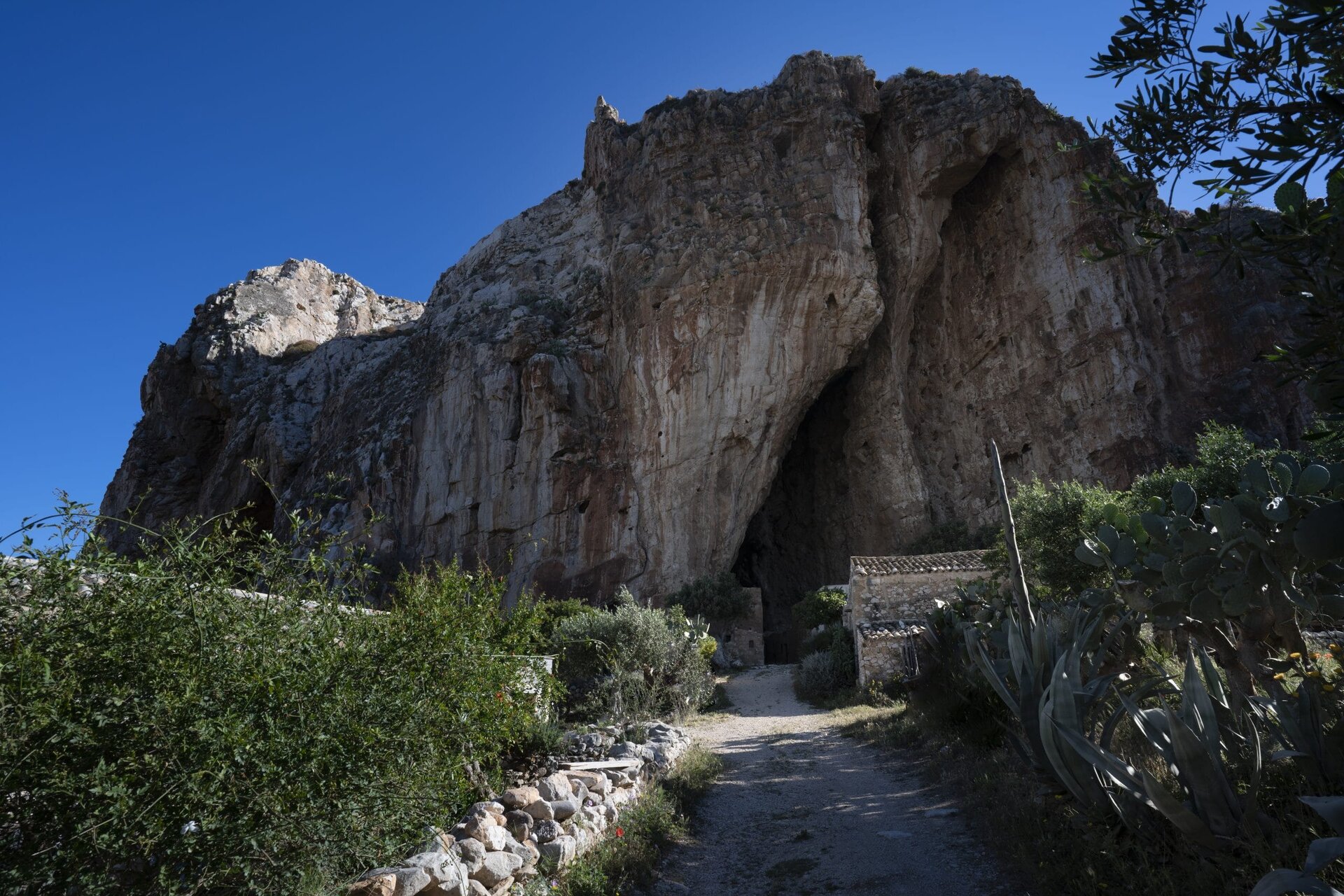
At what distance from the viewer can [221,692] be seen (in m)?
3.28

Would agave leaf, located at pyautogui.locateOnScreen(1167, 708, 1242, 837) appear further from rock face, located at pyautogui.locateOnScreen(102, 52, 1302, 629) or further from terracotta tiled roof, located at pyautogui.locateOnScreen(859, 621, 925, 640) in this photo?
rock face, located at pyautogui.locateOnScreen(102, 52, 1302, 629)

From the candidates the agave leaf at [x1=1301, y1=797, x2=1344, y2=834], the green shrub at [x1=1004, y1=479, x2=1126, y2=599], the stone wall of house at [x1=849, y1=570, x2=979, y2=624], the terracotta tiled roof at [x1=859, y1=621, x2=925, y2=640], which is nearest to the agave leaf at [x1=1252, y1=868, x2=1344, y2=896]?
the agave leaf at [x1=1301, y1=797, x2=1344, y2=834]

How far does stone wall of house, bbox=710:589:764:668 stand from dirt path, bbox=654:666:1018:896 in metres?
14.1

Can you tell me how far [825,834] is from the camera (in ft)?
20.9

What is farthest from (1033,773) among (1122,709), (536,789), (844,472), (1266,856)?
(844,472)

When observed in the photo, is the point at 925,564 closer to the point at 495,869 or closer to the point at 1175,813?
the point at 1175,813

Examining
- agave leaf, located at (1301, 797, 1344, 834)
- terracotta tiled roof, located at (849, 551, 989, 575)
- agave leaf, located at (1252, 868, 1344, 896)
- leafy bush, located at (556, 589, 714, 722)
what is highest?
terracotta tiled roof, located at (849, 551, 989, 575)

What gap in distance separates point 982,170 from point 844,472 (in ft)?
47.7

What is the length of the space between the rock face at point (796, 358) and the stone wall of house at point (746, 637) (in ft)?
7.25

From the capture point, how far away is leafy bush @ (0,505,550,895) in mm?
2900

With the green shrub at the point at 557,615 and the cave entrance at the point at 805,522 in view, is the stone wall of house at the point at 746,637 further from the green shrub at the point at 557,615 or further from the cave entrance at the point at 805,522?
the green shrub at the point at 557,615

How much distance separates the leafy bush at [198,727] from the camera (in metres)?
2.90

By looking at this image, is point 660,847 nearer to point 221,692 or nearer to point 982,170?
point 221,692

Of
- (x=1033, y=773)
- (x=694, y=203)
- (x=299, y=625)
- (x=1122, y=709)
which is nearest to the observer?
(x=299, y=625)
